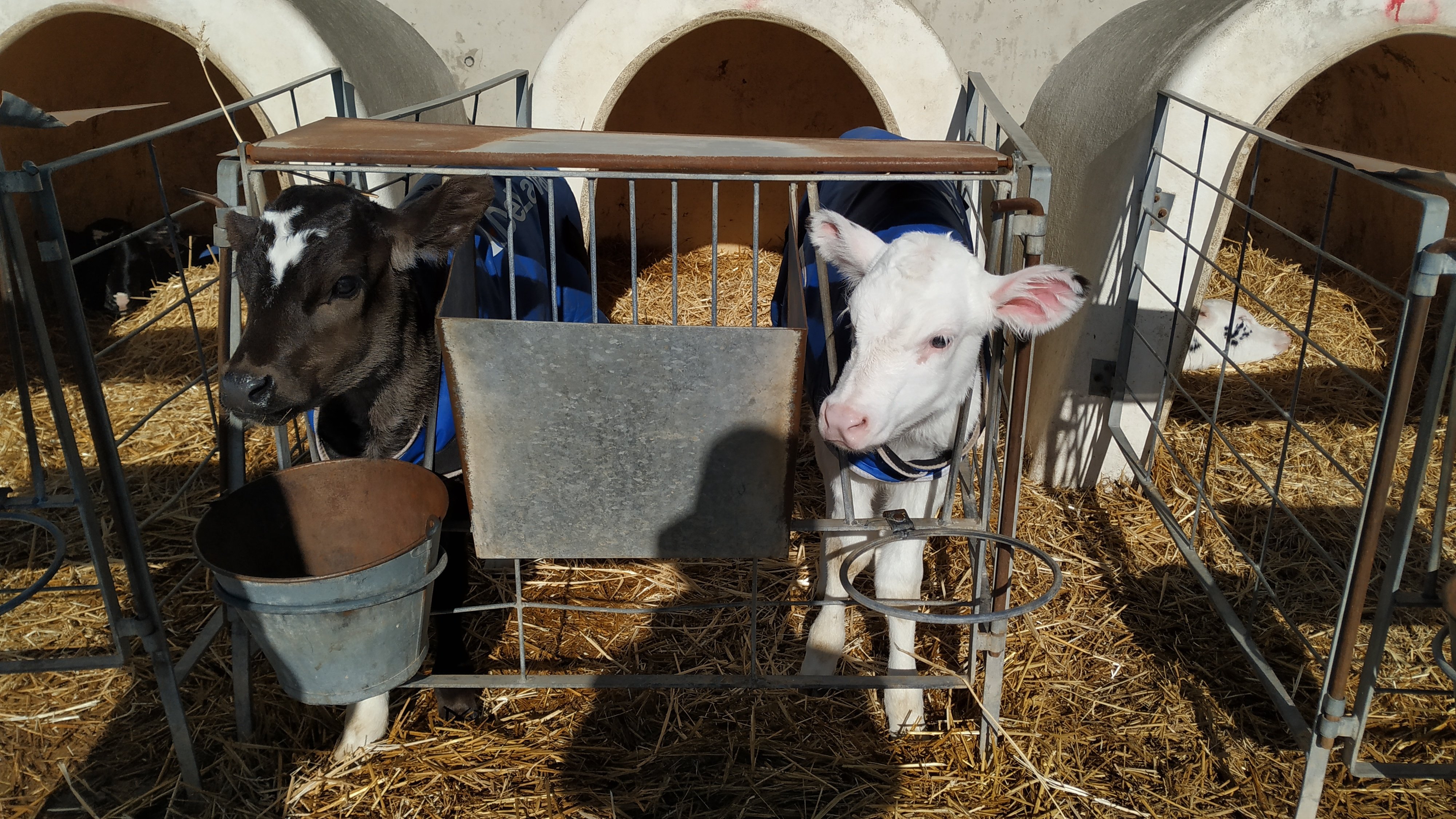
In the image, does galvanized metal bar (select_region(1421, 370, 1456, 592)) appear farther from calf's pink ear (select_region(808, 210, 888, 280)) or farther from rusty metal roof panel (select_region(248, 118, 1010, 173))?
calf's pink ear (select_region(808, 210, 888, 280))

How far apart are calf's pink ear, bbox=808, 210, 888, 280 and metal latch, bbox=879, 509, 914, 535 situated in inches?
27.7

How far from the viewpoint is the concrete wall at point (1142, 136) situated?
383 cm

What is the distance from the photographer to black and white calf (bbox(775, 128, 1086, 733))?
266 centimetres

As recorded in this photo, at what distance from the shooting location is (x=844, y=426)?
2.55m

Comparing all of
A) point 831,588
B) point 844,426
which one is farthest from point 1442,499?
point 831,588

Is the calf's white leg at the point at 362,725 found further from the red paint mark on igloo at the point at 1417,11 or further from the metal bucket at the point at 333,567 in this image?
the red paint mark on igloo at the point at 1417,11

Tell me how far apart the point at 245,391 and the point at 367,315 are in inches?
19.2

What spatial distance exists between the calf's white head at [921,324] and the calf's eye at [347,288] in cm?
135

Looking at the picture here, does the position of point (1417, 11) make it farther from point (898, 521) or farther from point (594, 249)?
point (594, 249)

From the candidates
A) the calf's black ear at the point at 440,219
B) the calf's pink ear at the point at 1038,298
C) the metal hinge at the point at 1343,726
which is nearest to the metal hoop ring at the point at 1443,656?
the metal hinge at the point at 1343,726

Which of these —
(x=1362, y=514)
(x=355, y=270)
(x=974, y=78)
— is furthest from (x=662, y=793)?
(x=974, y=78)

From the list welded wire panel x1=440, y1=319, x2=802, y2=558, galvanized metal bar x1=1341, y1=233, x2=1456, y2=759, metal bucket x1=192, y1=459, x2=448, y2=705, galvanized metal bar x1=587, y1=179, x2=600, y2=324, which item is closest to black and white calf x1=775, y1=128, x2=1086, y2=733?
welded wire panel x1=440, y1=319, x2=802, y2=558

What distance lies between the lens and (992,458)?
2.97 metres

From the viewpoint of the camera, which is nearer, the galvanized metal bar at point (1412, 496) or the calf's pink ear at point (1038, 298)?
the galvanized metal bar at point (1412, 496)
